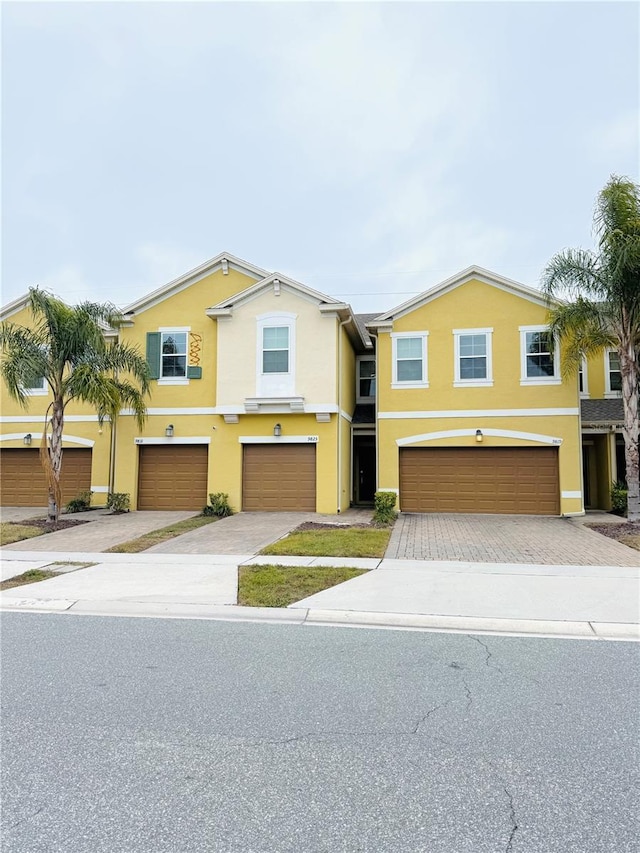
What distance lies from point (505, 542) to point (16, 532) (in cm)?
1184

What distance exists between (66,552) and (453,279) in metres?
13.7

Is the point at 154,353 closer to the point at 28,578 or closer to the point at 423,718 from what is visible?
the point at 28,578

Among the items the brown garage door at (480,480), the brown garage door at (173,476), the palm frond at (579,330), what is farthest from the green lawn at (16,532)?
the palm frond at (579,330)

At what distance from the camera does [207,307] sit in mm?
19750

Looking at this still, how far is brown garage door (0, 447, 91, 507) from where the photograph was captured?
66.5 ft

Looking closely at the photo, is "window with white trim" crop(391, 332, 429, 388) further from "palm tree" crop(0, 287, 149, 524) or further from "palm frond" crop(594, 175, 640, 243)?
"palm tree" crop(0, 287, 149, 524)

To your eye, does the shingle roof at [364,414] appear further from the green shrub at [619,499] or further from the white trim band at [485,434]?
the green shrub at [619,499]

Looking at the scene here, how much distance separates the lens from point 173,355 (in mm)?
19609

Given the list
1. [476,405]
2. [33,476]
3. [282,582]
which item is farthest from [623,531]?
[33,476]

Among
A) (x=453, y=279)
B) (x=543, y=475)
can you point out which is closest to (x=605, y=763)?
(x=543, y=475)

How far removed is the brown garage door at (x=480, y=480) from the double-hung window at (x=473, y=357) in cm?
219

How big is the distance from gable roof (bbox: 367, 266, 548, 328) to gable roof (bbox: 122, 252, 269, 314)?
479 centimetres

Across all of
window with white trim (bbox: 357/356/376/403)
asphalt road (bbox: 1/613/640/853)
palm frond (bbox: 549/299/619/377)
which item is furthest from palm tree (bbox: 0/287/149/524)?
palm frond (bbox: 549/299/619/377)

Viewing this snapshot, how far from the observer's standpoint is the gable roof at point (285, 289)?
18.1m
